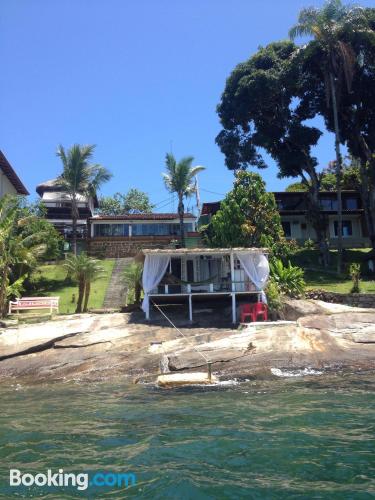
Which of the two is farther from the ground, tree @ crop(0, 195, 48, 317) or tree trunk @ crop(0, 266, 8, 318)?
tree @ crop(0, 195, 48, 317)

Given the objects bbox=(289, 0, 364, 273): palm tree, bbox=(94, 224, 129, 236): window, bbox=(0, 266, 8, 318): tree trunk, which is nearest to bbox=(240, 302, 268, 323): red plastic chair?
bbox=(0, 266, 8, 318): tree trunk

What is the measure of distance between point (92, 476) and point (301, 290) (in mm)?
18505

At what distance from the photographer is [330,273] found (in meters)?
34.3

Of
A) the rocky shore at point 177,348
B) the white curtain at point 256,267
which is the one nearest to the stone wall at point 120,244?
the white curtain at point 256,267

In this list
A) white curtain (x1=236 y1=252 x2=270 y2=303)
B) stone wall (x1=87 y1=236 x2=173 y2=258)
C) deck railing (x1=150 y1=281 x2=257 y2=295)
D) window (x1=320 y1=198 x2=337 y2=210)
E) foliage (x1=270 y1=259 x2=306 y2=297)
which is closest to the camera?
deck railing (x1=150 y1=281 x2=257 y2=295)

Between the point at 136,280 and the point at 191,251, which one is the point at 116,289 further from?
the point at 191,251

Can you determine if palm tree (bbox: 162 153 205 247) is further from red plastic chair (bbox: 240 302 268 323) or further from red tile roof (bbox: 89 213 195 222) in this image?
red plastic chair (bbox: 240 302 268 323)

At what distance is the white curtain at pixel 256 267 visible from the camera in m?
23.4

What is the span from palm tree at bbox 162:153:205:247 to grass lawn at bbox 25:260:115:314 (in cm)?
925

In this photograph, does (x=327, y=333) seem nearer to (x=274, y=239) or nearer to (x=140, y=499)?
(x=274, y=239)

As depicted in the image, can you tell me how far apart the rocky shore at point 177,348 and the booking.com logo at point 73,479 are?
29.0ft

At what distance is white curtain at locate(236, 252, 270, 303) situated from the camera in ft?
76.8

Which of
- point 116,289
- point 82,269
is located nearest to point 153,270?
point 82,269

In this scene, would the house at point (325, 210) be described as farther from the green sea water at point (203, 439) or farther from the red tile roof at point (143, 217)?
the green sea water at point (203, 439)
